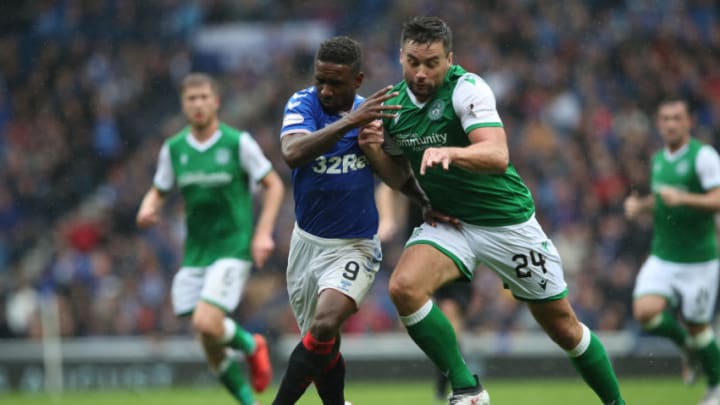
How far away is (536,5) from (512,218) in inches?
533

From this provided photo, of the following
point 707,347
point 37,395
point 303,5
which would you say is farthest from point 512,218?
point 303,5

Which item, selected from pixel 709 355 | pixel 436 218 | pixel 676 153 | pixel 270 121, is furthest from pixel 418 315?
pixel 270 121

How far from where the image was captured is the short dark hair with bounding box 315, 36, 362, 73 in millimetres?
6418

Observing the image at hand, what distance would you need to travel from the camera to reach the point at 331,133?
6105mm

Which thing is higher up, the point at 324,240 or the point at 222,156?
the point at 324,240

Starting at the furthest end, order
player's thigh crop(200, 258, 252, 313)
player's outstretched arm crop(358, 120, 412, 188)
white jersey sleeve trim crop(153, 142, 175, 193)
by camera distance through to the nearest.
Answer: white jersey sleeve trim crop(153, 142, 175, 193) < player's thigh crop(200, 258, 252, 313) < player's outstretched arm crop(358, 120, 412, 188)

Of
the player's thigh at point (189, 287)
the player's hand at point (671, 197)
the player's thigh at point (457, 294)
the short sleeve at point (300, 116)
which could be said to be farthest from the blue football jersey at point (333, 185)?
the player's thigh at point (457, 294)

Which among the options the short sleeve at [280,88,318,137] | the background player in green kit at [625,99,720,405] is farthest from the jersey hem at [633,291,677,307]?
the short sleeve at [280,88,318,137]

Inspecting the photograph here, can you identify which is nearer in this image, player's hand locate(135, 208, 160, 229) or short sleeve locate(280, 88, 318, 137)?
short sleeve locate(280, 88, 318, 137)

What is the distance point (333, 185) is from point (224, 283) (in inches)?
104

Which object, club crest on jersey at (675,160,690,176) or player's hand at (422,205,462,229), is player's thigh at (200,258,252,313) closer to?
player's hand at (422,205,462,229)

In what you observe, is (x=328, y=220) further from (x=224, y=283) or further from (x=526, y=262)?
(x=224, y=283)

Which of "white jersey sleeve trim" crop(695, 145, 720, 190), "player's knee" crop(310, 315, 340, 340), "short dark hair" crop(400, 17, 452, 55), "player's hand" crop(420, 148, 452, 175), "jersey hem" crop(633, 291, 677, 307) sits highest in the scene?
"short dark hair" crop(400, 17, 452, 55)

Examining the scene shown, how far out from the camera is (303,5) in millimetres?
21312
